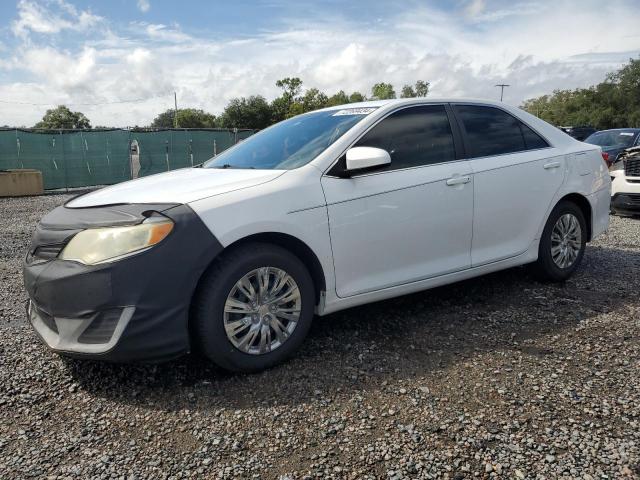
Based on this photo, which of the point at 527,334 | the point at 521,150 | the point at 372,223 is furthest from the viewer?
the point at 521,150

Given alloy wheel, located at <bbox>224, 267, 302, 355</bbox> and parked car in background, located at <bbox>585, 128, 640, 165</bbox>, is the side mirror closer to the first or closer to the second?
alloy wheel, located at <bbox>224, 267, 302, 355</bbox>

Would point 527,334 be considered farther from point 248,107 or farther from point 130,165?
point 248,107

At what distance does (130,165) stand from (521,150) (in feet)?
50.7

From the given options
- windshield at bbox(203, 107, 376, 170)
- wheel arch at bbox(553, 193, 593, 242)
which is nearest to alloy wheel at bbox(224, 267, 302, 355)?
windshield at bbox(203, 107, 376, 170)

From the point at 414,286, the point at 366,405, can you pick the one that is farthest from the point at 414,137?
the point at 366,405

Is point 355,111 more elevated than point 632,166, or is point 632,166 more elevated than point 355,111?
point 355,111

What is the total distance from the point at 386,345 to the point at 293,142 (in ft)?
5.07

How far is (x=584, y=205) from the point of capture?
185 inches

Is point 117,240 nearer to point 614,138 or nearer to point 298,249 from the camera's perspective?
point 298,249

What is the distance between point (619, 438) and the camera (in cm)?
232

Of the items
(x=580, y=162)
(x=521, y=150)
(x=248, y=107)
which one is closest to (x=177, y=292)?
(x=521, y=150)

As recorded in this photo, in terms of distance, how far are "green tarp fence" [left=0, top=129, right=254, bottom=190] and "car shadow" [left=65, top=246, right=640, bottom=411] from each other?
14.8 meters

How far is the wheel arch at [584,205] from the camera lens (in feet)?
15.0

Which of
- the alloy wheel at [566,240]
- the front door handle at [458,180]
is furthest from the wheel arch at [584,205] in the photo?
the front door handle at [458,180]
